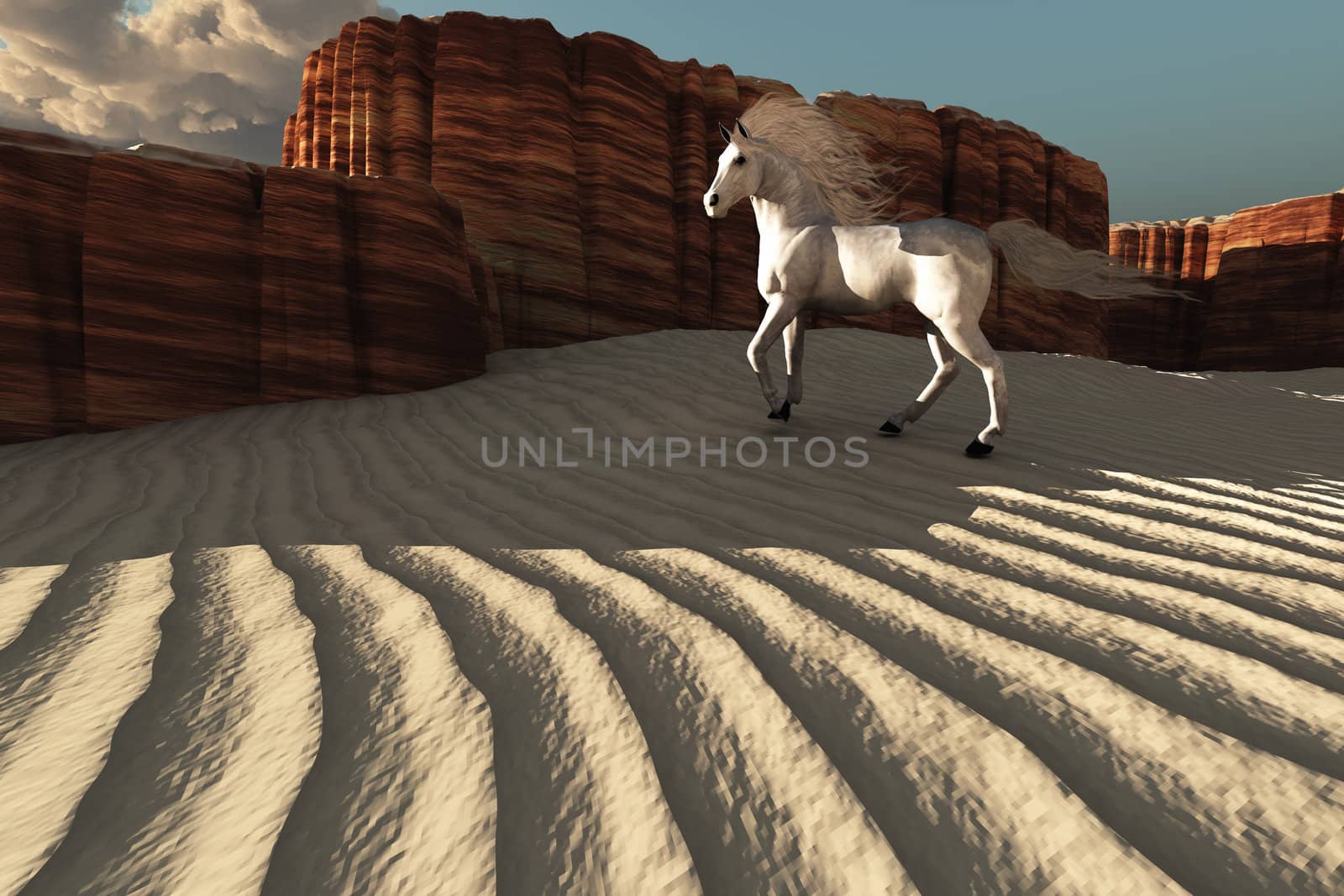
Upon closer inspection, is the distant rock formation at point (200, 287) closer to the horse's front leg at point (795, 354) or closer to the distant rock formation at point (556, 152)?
the distant rock formation at point (556, 152)

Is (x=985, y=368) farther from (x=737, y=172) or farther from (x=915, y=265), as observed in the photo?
(x=737, y=172)

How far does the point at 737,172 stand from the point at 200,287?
3.54 m

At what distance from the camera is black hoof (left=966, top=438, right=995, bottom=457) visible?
2.77 m

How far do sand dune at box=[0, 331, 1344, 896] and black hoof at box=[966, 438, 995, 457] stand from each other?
27 centimetres

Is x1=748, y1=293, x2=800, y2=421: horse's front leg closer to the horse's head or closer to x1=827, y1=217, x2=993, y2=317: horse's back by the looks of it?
x1=827, y1=217, x2=993, y2=317: horse's back

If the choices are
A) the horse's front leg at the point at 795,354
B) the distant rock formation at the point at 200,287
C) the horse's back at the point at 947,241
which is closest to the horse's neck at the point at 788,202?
the horse's front leg at the point at 795,354

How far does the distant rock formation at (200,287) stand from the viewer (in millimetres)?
3947

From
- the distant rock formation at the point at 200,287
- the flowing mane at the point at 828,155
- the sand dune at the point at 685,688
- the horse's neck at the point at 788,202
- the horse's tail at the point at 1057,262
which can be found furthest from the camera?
the distant rock formation at the point at 200,287

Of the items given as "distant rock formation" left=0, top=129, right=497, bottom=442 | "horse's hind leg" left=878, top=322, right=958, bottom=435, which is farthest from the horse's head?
"distant rock formation" left=0, top=129, right=497, bottom=442

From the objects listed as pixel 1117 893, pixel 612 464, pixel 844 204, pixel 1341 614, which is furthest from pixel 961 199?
pixel 1117 893

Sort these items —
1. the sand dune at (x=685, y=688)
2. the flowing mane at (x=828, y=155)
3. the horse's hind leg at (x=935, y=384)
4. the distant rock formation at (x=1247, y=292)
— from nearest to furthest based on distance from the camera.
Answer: the sand dune at (x=685, y=688)
the horse's hind leg at (x=935, y=384)
the flowing mane at (x=828, y=155)
the distant rock formation at (x=1247, y=292)

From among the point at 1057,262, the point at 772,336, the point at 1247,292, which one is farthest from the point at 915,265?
the point at 1247,292

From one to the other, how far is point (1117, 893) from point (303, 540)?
6.46ft

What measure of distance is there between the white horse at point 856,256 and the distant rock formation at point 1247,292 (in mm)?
13491
